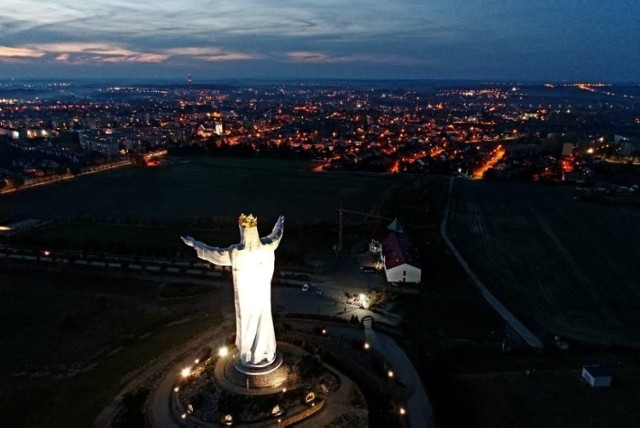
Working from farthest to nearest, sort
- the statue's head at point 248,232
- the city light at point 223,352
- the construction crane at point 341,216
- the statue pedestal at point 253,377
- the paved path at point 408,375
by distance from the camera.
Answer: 1. the construction crane at point 341,216
2. the city light at point 223,352
3. the statue pedestal at point 253,377
4. the paved path at point 408,375
5. the statue's head at point 248,232

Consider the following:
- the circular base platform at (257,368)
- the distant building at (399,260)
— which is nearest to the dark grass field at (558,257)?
the distant building at (399,260)

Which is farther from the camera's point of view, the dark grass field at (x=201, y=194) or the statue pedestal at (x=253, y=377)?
the dark grass field at (x=201, y=194)

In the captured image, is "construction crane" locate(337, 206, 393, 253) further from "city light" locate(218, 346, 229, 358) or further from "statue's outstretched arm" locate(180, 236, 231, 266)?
"statue's outstretched arm" locate(180, 236, 231, 266)

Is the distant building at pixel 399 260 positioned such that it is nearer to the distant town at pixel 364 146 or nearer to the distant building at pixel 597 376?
the distant building at pixel 597 376

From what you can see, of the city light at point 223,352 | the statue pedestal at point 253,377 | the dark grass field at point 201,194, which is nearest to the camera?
the statue pedestal at point 253,377

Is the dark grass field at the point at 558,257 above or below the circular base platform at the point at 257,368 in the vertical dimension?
below

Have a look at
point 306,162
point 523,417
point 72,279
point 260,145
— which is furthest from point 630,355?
point 260,145
